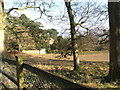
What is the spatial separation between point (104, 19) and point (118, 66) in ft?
14.2

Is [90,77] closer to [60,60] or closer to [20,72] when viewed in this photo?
[20,72]

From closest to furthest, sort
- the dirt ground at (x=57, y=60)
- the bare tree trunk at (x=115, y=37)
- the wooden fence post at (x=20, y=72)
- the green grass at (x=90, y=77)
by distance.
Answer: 1. the wooden fence post at (x=20, y=72)
2. the bare tree trunk at (x=115, y=37)
3. the green grass at (x=90, y=77)
4. the dirt ground at (x=57, y=60)

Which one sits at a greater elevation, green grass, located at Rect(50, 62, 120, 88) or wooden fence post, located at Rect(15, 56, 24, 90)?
wooden fence post, located at Rect(15, 56, 24, 90)

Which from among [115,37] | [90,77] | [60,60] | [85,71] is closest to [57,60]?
[60,60]

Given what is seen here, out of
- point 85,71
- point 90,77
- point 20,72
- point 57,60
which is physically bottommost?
point 57,60

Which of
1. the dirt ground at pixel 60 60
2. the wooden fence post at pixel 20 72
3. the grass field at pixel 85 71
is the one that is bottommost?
the dirt ground at pixel 60 60

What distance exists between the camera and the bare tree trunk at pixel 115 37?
206 inches

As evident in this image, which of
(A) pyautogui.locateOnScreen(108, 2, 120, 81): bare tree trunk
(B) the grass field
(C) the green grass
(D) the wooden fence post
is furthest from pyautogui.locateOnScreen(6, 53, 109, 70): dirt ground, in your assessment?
(D) the wooden fence post

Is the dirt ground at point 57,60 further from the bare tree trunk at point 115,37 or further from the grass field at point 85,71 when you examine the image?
the bare tree trunk at point 115,37

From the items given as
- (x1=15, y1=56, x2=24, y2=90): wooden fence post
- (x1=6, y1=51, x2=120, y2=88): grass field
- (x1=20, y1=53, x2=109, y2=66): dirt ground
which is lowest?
(x1=20, y1=53, x2=109, y2=66): dirt ground

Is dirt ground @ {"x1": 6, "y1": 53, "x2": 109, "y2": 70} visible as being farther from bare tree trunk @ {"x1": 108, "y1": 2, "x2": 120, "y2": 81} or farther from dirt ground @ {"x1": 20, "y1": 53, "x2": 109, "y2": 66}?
bare tree trunk @ {"x1": 108, "y1": 2, "x2": 120, "y2": 81}

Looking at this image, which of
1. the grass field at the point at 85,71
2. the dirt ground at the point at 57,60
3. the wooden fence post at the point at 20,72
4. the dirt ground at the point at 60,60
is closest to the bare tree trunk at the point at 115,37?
the grass field at the point at 85,71

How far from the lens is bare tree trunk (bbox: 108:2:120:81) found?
5238mm

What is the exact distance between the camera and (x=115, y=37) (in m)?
5.35
